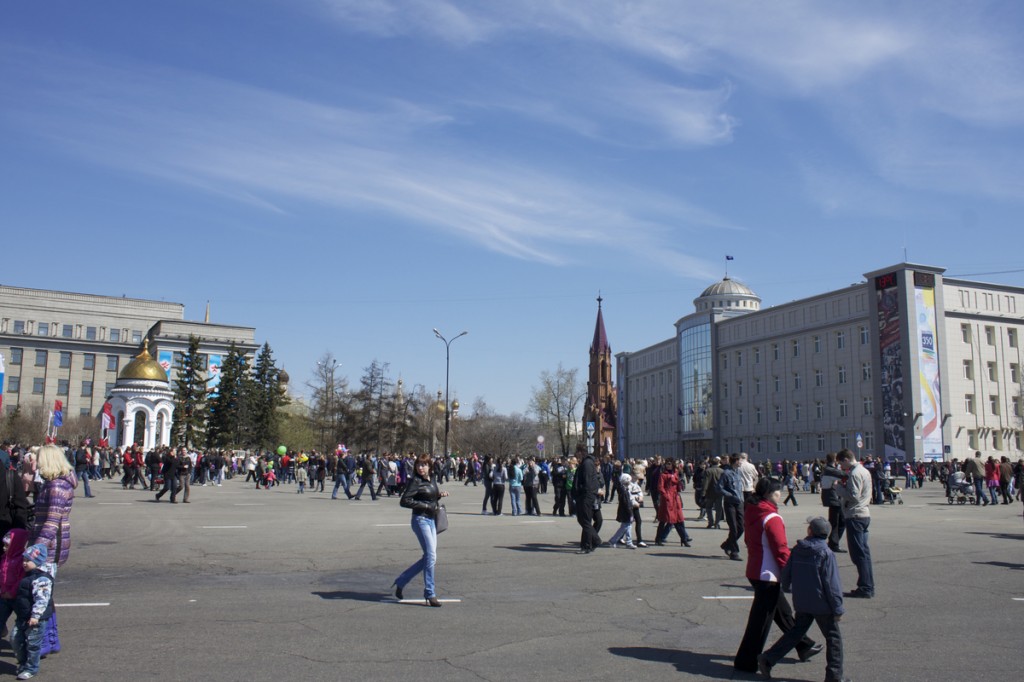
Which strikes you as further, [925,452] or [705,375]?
[705,375]

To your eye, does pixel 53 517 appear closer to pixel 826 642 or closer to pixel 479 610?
pixel 479 610

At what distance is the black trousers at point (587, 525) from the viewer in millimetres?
14906

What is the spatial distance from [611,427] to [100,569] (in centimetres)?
11483

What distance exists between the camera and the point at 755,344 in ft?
290

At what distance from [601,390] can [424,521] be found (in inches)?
4613

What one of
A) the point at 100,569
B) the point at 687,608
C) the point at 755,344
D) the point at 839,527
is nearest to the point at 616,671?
the point at 687,608

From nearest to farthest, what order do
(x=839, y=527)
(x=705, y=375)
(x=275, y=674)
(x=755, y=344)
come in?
(x=275, y=674) → (x=839, y=527) → (x=755, y=344) → (x=705, y=375)

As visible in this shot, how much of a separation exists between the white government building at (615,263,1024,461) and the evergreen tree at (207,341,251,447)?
157 ft

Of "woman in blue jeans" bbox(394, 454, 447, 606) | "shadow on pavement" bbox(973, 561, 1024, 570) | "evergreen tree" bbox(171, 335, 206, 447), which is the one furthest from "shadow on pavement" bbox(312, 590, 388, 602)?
"evergreen tree" bbox(171, 335, 206, 447)

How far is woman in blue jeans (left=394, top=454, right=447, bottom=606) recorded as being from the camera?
10.0m

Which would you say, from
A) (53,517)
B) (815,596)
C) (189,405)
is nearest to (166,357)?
(189,405)

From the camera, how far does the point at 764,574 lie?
736 cm

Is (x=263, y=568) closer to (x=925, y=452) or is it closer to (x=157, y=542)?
(x=157, y=542)

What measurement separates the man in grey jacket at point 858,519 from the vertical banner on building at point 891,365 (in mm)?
61070
